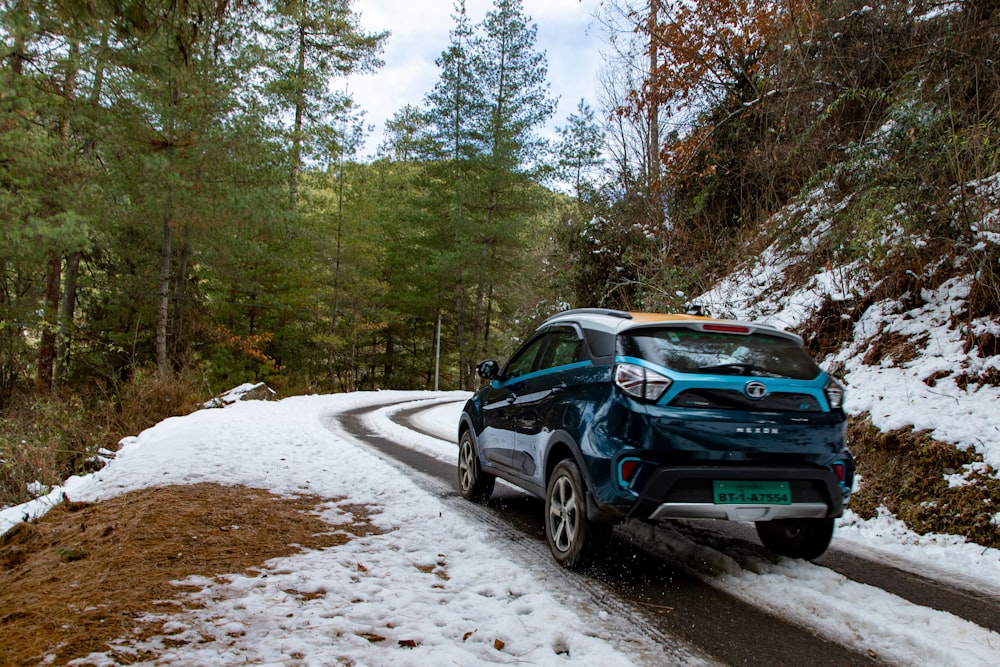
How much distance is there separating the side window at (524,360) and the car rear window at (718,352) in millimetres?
1393

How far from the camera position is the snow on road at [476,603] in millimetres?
2850

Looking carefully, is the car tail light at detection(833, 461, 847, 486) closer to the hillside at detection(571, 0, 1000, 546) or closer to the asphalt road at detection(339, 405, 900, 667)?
the asphalt road at detection(339, 405, 900, 667)

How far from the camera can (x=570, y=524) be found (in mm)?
4156

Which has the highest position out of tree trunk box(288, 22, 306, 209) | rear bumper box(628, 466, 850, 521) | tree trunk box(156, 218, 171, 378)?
tree trunk box(288, 22, 306, 209)

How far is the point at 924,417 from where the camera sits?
19.5ft

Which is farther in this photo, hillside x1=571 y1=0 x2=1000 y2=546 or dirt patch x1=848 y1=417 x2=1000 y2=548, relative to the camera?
hillside x1=571 y1=0 x2=1000 y2=546

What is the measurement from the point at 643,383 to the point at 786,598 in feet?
5.08

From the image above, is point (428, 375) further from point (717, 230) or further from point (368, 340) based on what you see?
point (717, 230)

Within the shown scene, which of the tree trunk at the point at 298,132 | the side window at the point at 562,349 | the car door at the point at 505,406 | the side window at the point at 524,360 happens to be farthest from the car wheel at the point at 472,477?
the tree trunk at the point at 298,132

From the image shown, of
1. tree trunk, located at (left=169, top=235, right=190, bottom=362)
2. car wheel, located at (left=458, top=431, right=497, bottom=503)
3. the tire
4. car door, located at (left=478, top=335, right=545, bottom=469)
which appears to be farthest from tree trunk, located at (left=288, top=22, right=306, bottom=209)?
the tire

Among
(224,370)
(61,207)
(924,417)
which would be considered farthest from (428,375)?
(924,417)

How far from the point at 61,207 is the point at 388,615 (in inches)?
642

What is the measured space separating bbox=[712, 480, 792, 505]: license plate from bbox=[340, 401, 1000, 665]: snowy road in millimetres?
587

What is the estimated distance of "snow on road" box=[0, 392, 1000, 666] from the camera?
2.85 metres
